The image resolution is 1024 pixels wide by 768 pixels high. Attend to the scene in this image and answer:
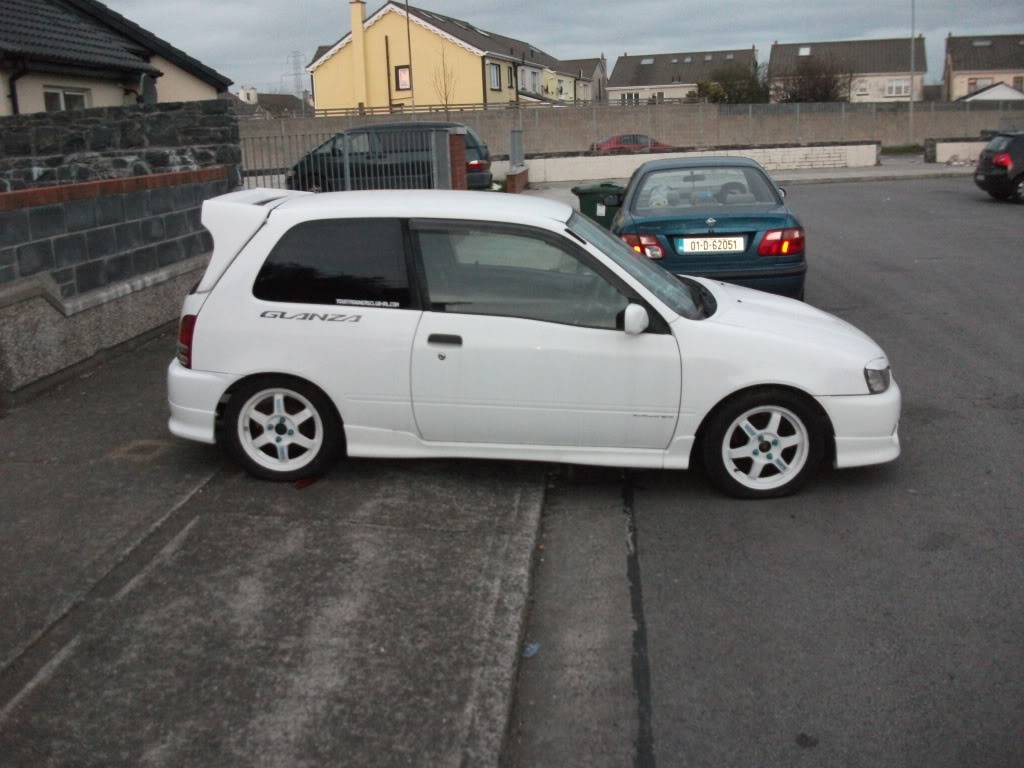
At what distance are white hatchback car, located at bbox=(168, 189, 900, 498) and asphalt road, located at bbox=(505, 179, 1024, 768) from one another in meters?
0.40

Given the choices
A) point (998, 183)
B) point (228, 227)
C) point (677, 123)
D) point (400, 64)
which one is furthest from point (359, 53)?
point (228, 227)

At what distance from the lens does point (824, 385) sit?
5773 millimetres

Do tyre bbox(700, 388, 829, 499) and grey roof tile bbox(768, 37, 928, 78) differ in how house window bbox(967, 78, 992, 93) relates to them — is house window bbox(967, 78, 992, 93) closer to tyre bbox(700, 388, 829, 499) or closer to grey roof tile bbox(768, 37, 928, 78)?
grey roof tile bbox(768, 37, 928, 78)

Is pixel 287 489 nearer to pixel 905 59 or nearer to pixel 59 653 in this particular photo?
pixel 59 653

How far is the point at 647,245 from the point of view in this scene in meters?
9.45

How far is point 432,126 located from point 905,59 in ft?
313

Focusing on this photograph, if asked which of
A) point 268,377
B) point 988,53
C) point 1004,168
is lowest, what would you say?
point 268,377

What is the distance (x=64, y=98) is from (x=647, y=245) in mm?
14221

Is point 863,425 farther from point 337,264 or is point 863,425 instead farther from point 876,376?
point 337,264

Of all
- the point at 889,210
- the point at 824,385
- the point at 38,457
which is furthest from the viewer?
the point at 889,210

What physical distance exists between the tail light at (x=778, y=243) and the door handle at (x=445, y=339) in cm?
444

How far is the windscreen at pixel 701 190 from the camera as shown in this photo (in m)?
10.2

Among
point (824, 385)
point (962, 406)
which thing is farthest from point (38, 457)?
point (962, 406)

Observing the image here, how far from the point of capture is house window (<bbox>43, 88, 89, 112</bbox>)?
63.2 feet
